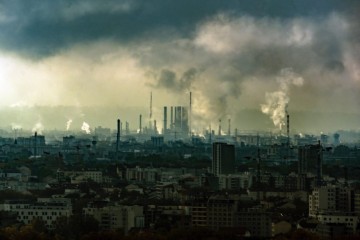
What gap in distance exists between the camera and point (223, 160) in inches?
1104

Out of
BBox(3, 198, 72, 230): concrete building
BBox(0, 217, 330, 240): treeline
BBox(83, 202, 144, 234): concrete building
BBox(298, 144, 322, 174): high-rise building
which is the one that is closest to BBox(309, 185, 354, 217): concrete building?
BBox(83, 202, 144, 234): concrete building

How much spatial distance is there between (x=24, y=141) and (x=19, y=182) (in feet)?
72.6

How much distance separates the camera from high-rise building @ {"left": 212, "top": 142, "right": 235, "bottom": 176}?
26561mm

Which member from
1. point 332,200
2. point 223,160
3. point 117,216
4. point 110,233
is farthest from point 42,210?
point 223,160

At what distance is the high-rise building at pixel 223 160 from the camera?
2656 cm

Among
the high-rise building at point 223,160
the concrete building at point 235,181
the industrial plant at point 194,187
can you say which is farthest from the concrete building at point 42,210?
the high-rise building at point 223,160

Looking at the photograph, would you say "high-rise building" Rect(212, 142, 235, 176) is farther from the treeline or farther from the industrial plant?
the treeline

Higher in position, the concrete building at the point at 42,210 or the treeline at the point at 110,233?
the concrete building at the point at 42,210

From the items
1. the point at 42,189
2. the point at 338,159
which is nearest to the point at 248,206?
the point at 42,189

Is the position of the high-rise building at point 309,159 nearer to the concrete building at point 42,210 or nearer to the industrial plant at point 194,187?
the industrial plant at point 194,187

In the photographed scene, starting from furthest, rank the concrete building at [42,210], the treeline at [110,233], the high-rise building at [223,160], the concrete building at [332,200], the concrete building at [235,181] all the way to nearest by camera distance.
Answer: the high-rise building at [223,160] < the concrete building at [235,181] < the concrete building at [332,200] < the concrete building at [42,210] < the treeline at [110,233]

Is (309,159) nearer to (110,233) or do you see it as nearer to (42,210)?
(42,210)

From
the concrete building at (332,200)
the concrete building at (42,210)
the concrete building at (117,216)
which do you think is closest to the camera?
the concrete building at (117,216)

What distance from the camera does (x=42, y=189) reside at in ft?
65.0
